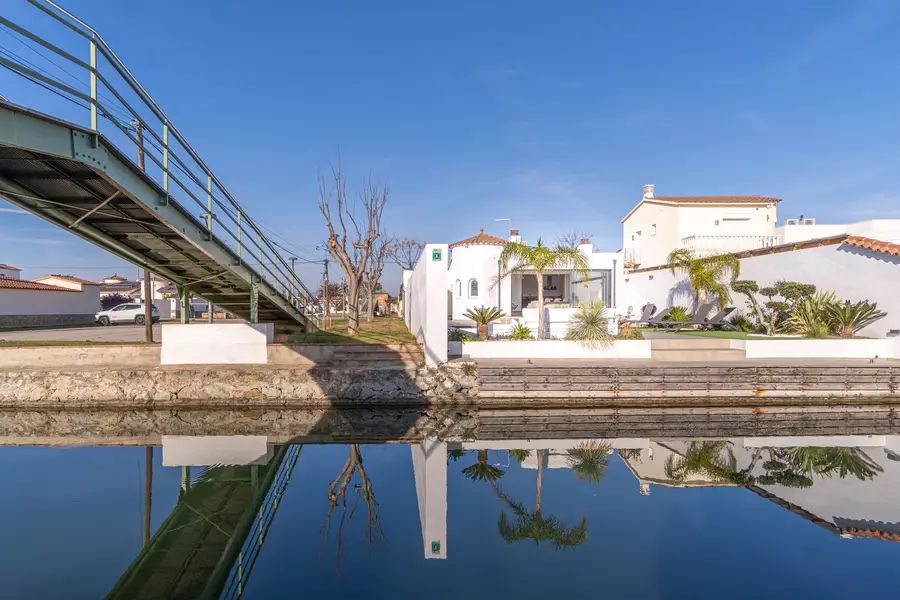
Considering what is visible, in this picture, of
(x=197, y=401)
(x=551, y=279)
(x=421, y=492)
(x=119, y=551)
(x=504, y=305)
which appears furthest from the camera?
(x=551, y=279)

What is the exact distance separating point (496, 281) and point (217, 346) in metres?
12.5

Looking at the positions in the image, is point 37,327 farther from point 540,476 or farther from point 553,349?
point 540,476

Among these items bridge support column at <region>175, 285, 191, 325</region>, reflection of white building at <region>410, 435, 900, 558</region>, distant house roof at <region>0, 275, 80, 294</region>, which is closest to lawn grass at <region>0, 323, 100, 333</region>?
distant house roof at <region>0, 275, 80, 294</region>

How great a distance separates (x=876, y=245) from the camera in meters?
13.1

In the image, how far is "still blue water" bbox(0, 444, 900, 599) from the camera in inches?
169

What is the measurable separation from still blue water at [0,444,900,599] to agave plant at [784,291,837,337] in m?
7.71

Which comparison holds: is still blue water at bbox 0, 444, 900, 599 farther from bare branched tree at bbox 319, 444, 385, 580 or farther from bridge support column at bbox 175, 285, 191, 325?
bridge support column at bbox 175, 285, 191, 325

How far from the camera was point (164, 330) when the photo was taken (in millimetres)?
11078

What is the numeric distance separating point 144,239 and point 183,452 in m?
3.91

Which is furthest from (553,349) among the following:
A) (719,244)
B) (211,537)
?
(719,244)

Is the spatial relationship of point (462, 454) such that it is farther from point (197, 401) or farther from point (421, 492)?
point (197, 401)

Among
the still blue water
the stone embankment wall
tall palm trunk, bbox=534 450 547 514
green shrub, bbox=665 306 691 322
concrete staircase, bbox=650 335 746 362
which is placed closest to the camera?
the still blue water

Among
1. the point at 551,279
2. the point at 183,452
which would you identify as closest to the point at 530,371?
the point at 183,452

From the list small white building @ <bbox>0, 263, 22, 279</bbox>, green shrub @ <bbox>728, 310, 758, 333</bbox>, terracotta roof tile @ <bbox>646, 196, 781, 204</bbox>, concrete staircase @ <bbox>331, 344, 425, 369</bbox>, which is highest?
terracotta roof tile @ <bbox>646, 196, 781, 204</bbox>
